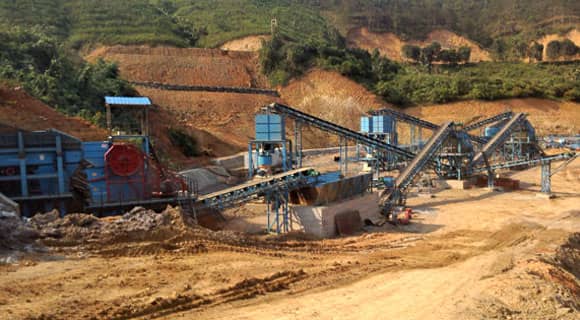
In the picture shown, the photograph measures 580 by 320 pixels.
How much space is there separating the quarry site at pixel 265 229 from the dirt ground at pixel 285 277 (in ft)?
0.21

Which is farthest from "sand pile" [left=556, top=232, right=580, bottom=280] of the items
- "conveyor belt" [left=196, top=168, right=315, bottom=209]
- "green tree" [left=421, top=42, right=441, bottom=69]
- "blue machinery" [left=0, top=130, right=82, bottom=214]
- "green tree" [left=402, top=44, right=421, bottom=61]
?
"green tree" [left=402, top=44, right=421, bottom=61]

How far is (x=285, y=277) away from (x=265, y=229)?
26.7 ft

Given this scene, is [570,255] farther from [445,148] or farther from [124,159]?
[445,148]

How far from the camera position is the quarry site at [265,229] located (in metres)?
12.9

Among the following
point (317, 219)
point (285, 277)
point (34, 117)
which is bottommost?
point (285, 277)

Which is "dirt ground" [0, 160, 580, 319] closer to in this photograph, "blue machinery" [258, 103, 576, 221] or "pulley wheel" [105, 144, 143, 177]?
"pulley wheel" [105, 144, 143, 177]

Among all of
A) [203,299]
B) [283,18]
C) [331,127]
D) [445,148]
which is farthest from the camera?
[283,18]

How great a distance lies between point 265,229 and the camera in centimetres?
2261

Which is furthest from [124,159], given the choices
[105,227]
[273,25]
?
[273,25]

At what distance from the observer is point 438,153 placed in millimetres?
34688

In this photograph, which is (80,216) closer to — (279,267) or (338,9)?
(279,267)

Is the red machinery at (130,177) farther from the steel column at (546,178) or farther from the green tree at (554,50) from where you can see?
the green tree at (554,50)

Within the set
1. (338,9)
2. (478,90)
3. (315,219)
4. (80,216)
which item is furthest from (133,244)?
(338,9)

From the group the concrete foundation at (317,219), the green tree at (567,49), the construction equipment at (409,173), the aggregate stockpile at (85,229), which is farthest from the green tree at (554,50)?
the aggregate stockpile at (85,229)
